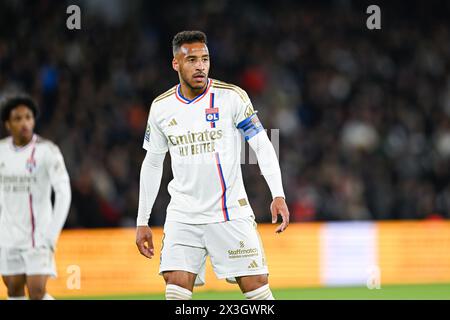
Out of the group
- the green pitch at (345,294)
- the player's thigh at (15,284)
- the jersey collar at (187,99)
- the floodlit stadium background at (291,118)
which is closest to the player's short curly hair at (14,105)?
the player's thigh at (15,284)

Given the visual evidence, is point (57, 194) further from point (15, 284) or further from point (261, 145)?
point (261, 145)

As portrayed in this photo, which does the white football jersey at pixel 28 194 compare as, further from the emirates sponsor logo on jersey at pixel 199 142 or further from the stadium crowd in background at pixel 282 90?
the stadium crowd in background at pixel 282 90

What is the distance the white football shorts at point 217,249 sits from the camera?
6.16 metres

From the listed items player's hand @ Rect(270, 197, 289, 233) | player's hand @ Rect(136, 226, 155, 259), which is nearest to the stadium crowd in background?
player's hand @ Rect(136, 226, 155, 259)

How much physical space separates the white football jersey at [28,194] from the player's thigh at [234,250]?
2.12m

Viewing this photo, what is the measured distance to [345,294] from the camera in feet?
40.2

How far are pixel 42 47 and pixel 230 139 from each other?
963 centimetres

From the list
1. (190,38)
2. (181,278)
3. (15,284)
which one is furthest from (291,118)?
(181,278)

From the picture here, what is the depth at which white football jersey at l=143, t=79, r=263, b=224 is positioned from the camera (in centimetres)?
623

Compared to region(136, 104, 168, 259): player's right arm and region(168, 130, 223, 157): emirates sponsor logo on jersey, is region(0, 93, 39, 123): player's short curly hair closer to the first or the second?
region(136, 104, 168, 259): player's right arm

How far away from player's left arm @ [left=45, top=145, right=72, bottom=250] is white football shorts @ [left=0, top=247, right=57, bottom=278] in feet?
0.31
